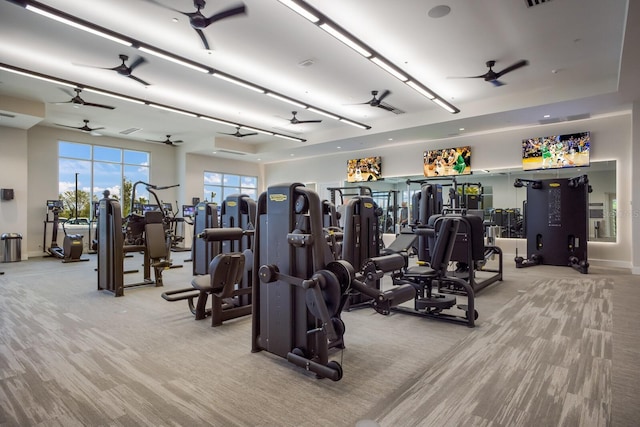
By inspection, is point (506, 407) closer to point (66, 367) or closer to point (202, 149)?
point (66, 367)

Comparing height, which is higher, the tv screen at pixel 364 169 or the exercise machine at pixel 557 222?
the tv screen at pixel 364 169

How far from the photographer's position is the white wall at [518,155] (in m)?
7.90

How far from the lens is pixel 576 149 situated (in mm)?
8328

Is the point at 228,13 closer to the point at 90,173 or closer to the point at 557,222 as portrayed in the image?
the point at 557,222

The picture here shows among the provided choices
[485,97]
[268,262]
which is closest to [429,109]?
[485,97]

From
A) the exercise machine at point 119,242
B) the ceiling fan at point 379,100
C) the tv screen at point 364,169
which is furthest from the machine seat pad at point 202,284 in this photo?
the tv screen at point 364,169

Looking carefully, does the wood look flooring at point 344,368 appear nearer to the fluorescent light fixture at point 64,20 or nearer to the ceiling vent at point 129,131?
the fluorescent light fixture at point 64,20

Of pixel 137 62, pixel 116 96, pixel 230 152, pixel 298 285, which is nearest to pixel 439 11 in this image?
pixel 298 285

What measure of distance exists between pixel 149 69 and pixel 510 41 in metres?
6.21

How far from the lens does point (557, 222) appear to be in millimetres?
7812

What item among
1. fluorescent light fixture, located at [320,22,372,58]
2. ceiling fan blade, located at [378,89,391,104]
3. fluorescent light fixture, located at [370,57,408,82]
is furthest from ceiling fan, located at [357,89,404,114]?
fluorescent light fixture, located at [320,22,372,58]

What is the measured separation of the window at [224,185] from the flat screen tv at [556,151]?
30.9 ft

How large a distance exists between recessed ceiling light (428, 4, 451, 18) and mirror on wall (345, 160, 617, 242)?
341 centimetres

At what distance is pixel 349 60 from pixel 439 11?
1.84 m
